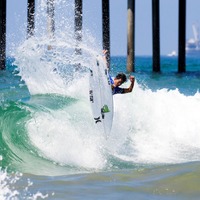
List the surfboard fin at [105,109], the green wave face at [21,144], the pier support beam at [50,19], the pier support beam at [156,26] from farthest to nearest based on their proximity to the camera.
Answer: the pier support beam at [156,26]
the pier support beam at [50,19]
the surfboard fin at [105,109]
the green wave face at [21,144]

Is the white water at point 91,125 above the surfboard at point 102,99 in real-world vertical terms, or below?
below

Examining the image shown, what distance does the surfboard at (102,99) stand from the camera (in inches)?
442

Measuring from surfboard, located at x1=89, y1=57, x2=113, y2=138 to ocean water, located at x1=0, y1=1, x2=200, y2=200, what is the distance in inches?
6.9

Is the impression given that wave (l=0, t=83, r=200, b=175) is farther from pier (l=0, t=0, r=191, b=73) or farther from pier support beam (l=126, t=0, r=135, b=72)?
pier support beam (l=126, t=0, r=135, b=72)

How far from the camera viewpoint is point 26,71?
16703 millimetres

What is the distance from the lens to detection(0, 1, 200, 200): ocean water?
744 centimetres

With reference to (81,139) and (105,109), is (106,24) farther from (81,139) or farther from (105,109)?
(81,139)

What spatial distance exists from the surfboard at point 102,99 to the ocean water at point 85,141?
175 millimetres

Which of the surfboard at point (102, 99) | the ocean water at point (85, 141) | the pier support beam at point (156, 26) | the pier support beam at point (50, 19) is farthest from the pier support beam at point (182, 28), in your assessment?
the surfboard at point (102, 99)

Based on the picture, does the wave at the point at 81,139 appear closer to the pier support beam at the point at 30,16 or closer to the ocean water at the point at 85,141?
the ocean water at the point at 85,141

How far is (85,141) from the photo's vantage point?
10906mm

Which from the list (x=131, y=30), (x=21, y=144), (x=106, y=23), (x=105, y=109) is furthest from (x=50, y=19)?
(x=21, y=144)

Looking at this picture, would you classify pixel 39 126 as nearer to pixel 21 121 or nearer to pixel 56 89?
pixel 21 121

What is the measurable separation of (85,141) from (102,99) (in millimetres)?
771
